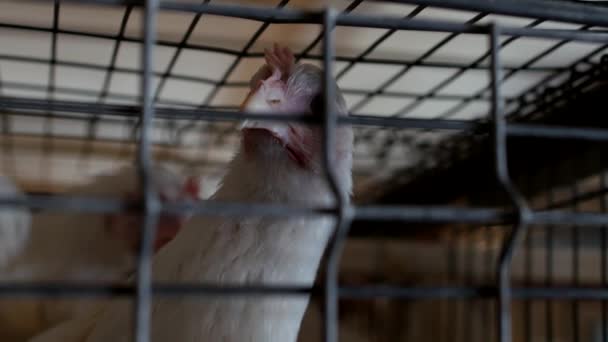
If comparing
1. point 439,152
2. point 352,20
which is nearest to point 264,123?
point 352,20

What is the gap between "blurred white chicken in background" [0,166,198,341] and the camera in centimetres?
128

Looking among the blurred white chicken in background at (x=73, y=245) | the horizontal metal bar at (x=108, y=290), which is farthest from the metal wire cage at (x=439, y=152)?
the blurred white chicken in background at (x=73, y=245)

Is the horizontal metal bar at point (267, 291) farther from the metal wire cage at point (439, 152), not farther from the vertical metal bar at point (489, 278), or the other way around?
the vertical metal bar at point (489, 278)

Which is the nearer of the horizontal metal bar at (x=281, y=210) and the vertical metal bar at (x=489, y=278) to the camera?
the horizontal metal bar at (x=281, y=210)

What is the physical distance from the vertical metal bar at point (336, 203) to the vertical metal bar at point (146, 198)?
0.10 m

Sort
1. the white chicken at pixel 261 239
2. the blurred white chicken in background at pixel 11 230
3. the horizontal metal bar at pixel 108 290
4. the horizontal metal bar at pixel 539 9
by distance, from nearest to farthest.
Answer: the horizontal metal bar at pixel 108 290
the horizontal metal bar at pixel 539 9
the white chicken at pixel 261 239
the blurred white chicken in background at pixel 11 230

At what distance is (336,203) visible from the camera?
1.22 ft

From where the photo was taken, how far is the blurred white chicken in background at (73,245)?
1283 millimetres

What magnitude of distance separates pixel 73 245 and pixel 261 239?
862mm

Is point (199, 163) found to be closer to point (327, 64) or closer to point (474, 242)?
point (474, 242)

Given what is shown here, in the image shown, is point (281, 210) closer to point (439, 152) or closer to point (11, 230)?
point (439, 152)

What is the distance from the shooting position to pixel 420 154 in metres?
1.34

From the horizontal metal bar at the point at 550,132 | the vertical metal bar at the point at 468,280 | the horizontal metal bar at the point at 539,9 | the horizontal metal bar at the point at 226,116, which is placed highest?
the horizontal metal bar at the point at 539,9

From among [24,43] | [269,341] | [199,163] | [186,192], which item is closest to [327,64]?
[269,341]
